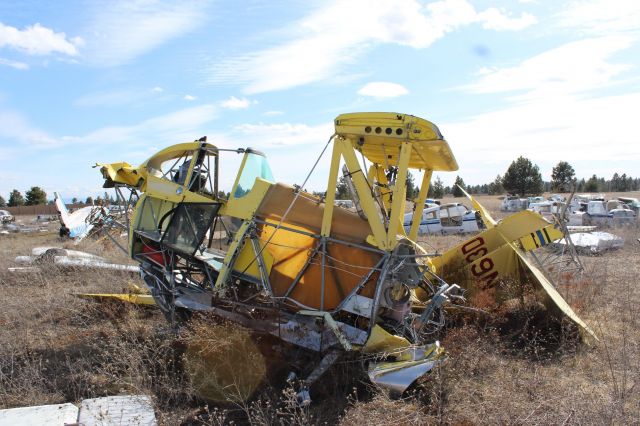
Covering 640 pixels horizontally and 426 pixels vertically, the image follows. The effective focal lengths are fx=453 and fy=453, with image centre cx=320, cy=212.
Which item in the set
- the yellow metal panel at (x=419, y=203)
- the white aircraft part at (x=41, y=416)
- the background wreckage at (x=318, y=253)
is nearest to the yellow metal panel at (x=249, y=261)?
the background wreckage at (x=318, y=253)

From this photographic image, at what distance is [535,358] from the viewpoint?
5945 mm

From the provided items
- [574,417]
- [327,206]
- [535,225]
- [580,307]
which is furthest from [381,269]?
[580,307]

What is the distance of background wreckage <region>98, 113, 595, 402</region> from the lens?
4.91 m

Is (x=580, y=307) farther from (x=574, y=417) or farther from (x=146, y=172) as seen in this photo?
(x=146, y=172)

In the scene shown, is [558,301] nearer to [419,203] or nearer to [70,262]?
[419,203]

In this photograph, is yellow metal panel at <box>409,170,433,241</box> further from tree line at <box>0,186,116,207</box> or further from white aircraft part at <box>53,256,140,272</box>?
tree line at <box>0,186,116,207</box>

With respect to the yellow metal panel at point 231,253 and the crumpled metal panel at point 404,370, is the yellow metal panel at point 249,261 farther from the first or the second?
the crumpled metal panel at point 404,370

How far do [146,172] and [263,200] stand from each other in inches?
82.3

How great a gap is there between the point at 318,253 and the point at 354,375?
1453 millimetres

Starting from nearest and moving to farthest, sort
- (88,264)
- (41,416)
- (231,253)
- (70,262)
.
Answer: (41,416)
(231,253)
(88,264)
(70,262)

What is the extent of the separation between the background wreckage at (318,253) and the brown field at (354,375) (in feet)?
1.10

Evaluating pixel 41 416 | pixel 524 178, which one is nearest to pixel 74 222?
pixel 41 416

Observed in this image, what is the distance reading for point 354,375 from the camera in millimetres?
5188

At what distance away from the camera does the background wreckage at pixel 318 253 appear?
4.91 metres
